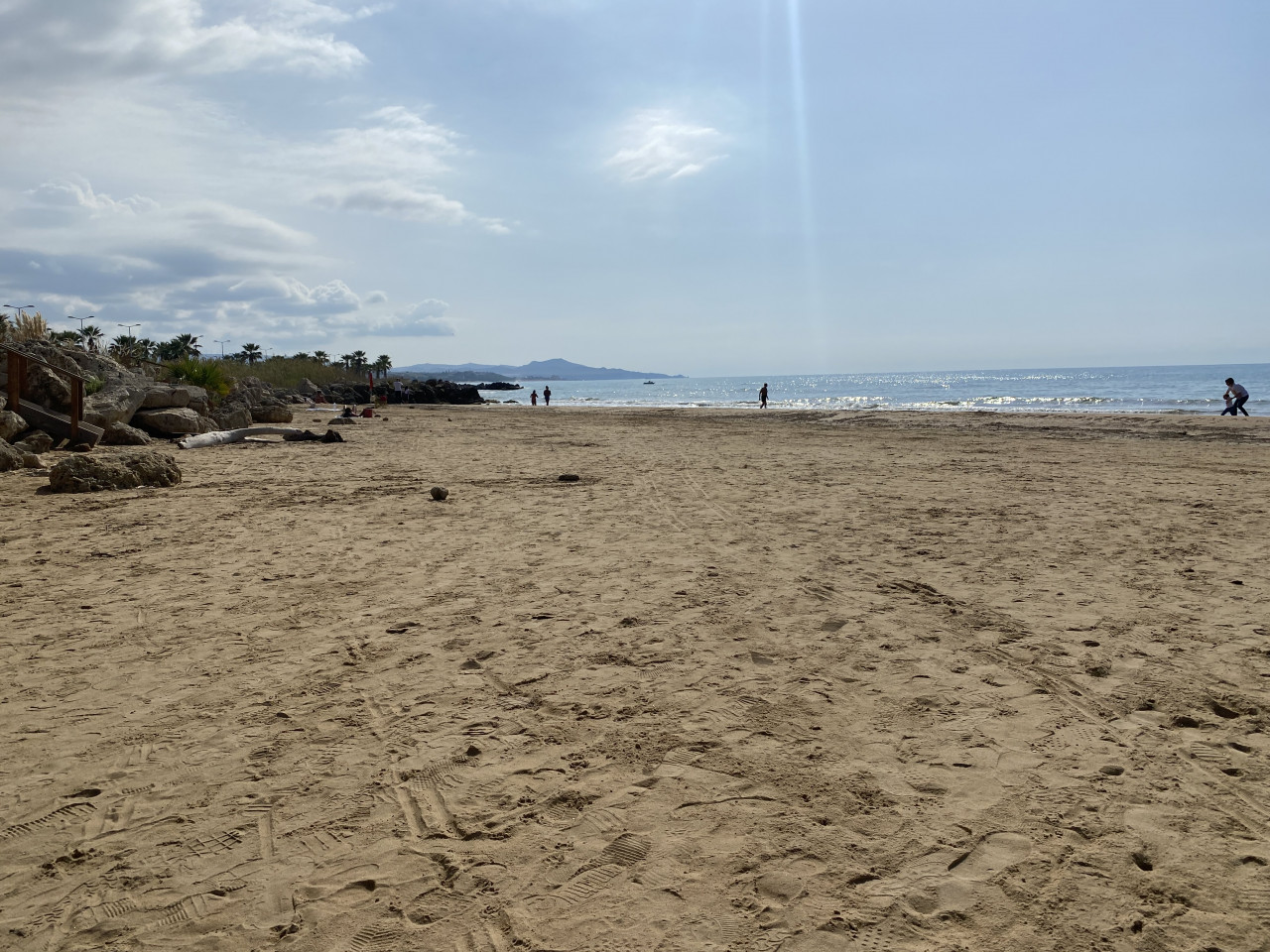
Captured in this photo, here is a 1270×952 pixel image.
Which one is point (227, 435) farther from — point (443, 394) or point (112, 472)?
point (443, 394)

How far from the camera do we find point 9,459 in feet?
35.3

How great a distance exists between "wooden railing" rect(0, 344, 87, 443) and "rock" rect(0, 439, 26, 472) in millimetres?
2593

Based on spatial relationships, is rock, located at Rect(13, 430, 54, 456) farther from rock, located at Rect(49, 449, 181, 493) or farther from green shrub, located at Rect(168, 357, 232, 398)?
green shrub, located at Rect(168, 357, 232, 398)

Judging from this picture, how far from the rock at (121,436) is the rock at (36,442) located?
1631 millimetres

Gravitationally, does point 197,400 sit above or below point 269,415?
above

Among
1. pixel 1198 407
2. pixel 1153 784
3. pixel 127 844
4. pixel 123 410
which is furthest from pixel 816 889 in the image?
pixel 1198 407

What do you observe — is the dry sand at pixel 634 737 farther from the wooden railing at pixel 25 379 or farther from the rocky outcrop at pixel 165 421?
the rocky outcrop at pixel 165 421

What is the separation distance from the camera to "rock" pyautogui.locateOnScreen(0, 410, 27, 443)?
11.9 m

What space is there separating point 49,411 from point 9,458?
351cm

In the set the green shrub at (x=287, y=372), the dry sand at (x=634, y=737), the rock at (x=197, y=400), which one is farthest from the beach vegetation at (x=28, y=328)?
the green shrub at (x=287, y=372)

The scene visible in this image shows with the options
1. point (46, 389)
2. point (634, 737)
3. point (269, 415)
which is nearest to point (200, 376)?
point (269, 415)

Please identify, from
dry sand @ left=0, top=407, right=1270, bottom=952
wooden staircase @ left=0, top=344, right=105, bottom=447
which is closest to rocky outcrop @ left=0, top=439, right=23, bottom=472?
wooden staircase @ left=0, top=344, right=105, bottom=447

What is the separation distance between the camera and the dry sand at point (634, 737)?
2.33 m

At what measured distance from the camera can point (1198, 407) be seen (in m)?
33.5
